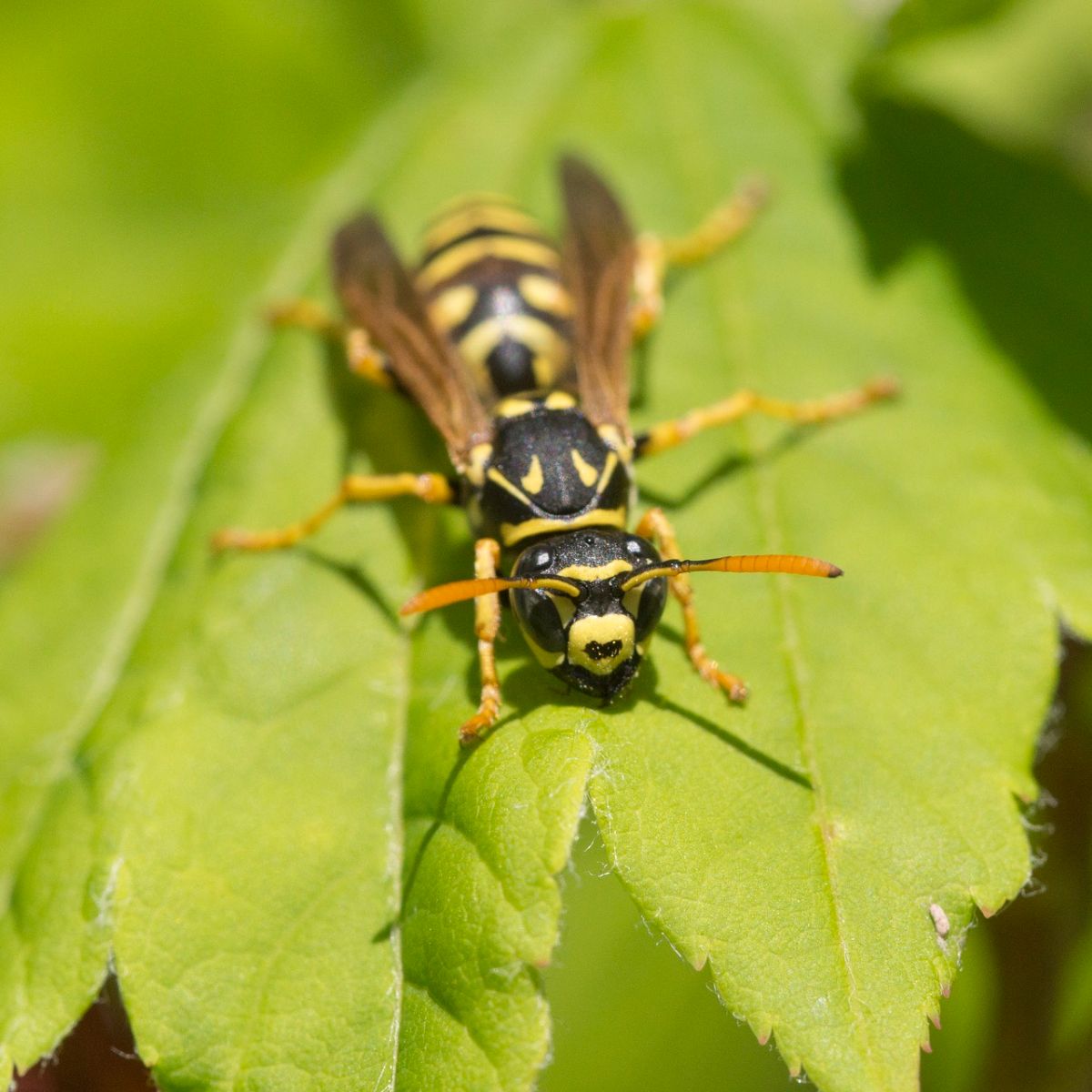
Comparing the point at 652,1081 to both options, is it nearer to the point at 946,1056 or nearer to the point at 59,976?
the point at 946,1056

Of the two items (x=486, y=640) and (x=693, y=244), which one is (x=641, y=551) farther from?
(x=693, y=244)

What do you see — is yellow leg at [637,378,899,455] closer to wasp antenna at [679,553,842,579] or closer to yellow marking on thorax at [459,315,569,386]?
yellow marking on thorax at [459,315,569,386]

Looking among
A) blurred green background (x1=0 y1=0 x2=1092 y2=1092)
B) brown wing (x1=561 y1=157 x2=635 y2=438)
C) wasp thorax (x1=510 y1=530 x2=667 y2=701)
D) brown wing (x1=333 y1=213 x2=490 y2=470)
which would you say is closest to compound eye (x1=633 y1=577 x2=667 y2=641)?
wasp thorax (x1=510 y1=530 x2=667 y2=701)

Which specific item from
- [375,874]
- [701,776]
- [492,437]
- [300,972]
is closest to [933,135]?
[492,437]

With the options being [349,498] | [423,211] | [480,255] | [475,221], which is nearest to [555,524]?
[349,498]

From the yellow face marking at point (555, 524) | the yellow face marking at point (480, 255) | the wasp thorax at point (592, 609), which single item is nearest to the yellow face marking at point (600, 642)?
the wasp thorax at point (592, 609)

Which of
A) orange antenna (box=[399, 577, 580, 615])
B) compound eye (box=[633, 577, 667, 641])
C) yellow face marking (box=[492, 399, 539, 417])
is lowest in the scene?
compound eye (box=[633, 577, 667, 641])

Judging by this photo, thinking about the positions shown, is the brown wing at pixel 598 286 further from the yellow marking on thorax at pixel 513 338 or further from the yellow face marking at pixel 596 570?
the yellow face marking at pixel 596 570
